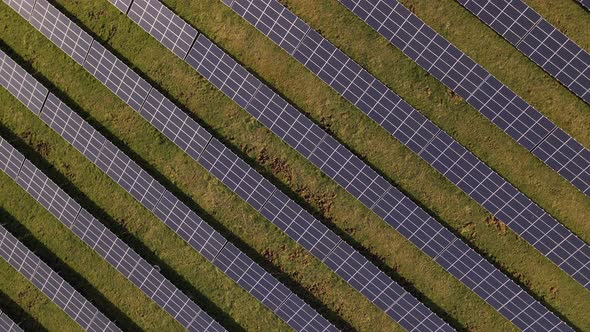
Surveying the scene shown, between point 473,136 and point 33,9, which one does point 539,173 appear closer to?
point 473,136

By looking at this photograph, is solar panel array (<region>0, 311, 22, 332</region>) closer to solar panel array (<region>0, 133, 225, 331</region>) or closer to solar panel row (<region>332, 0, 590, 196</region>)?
solar panel array (<region>0, 133, 225, 331</region>)

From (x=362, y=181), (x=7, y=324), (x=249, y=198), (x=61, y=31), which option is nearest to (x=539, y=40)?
(x=362, y=181)

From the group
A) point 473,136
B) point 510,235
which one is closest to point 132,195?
point 473,136

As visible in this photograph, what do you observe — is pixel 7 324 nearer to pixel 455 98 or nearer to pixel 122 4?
pixel 122 4

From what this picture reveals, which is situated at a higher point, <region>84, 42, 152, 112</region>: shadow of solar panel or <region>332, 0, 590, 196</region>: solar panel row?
<region>332, 0, 590, 196</region>: solar panel row

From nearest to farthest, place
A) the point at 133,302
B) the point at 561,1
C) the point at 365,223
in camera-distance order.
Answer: the point at 561,1
the point at 365,223
the point at 133,302

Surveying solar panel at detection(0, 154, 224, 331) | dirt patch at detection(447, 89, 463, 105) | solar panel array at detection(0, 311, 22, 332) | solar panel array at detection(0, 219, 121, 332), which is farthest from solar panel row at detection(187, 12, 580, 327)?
solar panel array at detection(0, 311, 22, 332)

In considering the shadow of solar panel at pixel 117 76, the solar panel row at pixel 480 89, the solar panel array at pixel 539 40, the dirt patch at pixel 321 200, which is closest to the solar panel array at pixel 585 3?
the solar panel array at pixel 539 40
